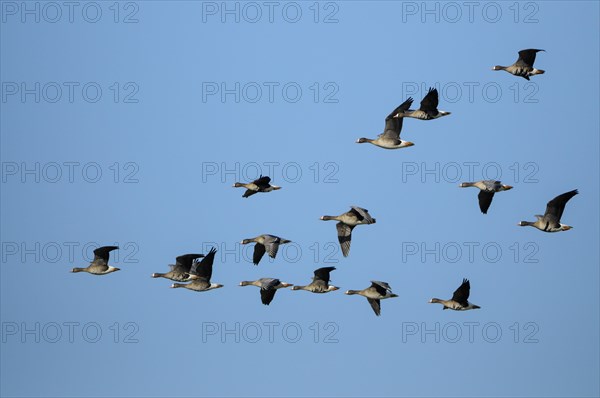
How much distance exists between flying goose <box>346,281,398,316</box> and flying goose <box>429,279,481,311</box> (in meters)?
2.04

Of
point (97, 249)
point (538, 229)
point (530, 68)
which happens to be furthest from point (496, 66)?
point (97, 249)

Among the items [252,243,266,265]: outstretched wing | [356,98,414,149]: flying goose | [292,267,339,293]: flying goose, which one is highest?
[356,98,414,149]: flying goose

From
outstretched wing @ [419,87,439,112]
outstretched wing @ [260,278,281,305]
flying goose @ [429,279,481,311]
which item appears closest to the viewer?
outstretched wing @ [419,87,439,112]

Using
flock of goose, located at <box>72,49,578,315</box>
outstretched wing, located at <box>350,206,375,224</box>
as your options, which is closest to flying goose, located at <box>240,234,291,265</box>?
flock of goose, located at <box>72,49,578,315</box>

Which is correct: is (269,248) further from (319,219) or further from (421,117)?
(421,117)

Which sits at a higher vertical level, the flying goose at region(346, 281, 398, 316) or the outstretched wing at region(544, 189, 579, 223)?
the outstretched wing at region(544, 189, 579, 223)

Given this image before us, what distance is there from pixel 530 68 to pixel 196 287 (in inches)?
548

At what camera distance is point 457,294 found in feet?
186

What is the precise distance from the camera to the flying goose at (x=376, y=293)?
184 feet

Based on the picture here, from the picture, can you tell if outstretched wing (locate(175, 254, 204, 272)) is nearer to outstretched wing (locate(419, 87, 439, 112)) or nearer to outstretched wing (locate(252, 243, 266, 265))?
outstretched wing (locate(252, 243, 266, 265))

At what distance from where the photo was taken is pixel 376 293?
58.3 m

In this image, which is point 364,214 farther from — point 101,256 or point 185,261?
point 101,256

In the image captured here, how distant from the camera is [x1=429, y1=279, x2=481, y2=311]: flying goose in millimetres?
56531

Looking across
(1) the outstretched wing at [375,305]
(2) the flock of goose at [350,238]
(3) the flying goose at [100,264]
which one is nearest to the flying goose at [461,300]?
(2) the flock of goose at [350,238]
